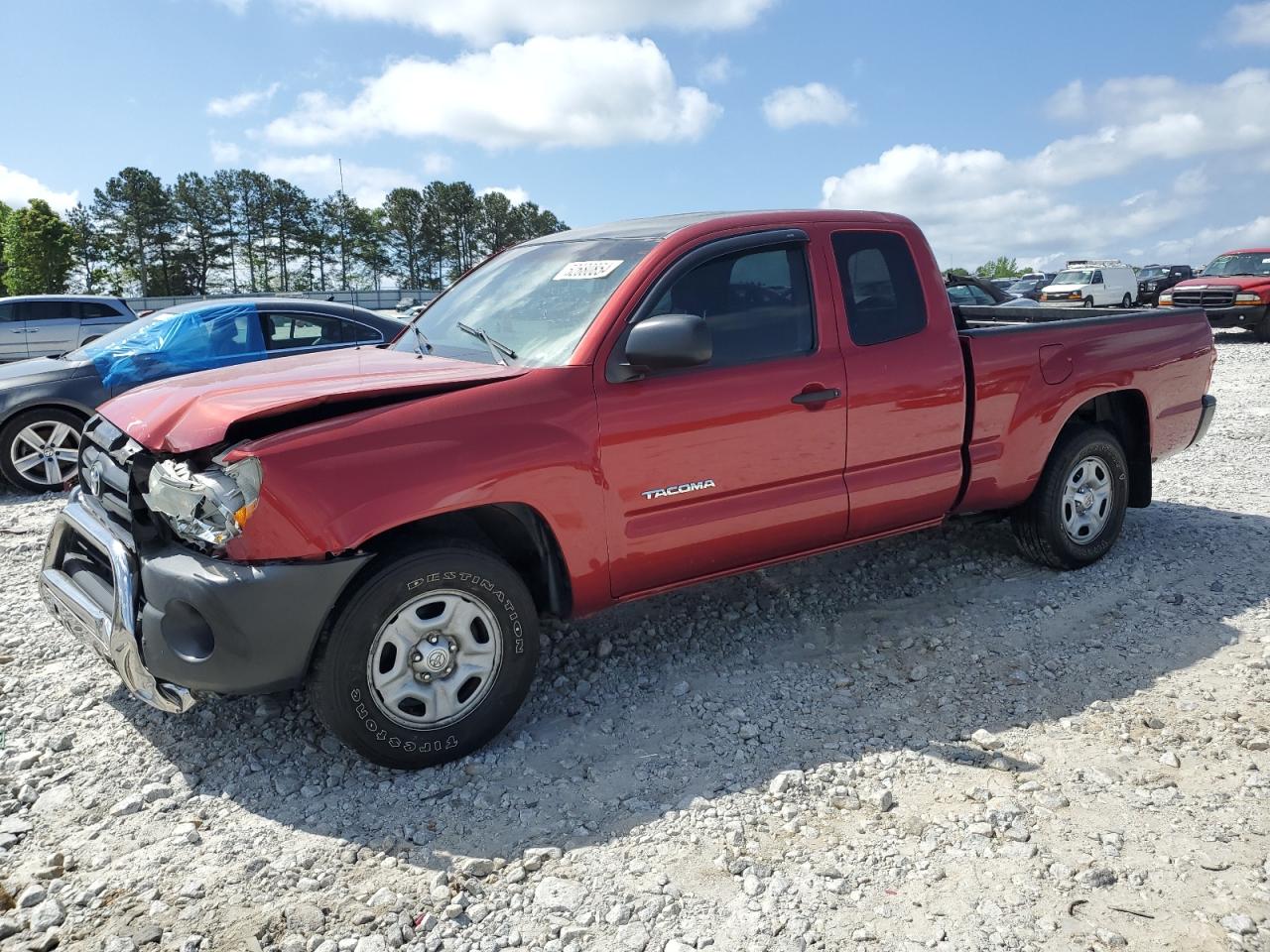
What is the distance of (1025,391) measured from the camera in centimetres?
464

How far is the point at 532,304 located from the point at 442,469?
1.09 metres

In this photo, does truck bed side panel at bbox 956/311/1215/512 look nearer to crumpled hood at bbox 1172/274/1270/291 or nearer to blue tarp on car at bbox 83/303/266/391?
blue tarp on car at bbox 83/303/266/391

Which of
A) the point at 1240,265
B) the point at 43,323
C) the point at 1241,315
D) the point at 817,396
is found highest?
the point at 1240,265

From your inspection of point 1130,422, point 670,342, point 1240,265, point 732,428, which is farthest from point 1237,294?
point 670,342

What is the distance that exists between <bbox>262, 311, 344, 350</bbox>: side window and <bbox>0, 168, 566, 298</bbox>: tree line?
2710 inches

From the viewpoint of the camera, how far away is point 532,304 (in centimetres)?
388

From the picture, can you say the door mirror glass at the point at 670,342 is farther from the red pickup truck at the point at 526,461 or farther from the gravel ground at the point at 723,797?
the gravel ground at the point at 723,797

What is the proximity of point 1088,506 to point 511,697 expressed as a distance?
11.6 feet

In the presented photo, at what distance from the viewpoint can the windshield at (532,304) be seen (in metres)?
3.61

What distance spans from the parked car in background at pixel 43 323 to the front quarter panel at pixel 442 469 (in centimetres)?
1376

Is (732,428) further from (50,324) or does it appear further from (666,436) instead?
(50,324)

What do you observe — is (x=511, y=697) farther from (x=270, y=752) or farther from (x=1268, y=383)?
(x=1268, y=383)

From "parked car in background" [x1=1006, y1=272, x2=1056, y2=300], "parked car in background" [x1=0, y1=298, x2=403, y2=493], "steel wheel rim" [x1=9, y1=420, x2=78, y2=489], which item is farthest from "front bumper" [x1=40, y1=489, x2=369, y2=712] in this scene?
"parked car in background" [x1=1006, y1=272, x2=1056, y2=300]

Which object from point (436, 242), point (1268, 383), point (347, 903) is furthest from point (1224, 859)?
point (436, 242)
